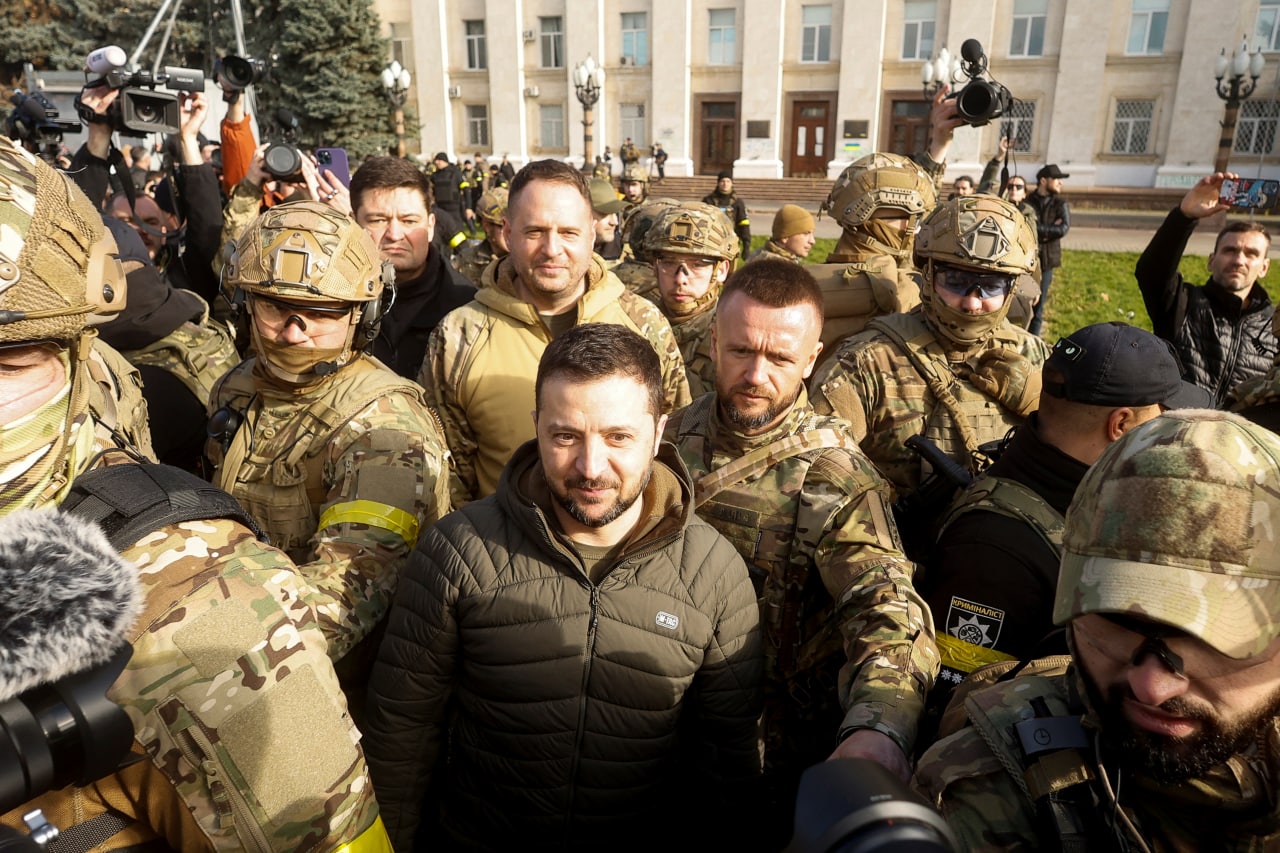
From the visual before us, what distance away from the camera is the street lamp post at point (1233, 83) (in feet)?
82.0

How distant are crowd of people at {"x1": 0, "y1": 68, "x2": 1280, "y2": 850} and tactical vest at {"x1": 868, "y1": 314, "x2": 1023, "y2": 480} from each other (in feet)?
0.06

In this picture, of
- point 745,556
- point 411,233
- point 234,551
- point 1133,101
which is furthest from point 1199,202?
point 1133,101

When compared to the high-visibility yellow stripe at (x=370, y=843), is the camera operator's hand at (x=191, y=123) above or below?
above

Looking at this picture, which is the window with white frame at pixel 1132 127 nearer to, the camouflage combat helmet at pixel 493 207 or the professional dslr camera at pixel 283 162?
the camouflage combat helmet at pixel 493 207

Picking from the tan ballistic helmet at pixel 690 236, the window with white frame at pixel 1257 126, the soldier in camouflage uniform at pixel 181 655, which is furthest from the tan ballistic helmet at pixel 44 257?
the window with white frame at pixel 1257 126

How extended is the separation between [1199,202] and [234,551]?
499 cm

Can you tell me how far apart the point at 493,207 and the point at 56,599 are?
6.52m

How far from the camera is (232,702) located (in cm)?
148

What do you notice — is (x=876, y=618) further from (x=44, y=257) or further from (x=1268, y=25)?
(x=1268, y=25)

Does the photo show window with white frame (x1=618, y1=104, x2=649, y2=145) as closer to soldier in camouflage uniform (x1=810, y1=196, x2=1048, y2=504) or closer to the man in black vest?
the man in black vest

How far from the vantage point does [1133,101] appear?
3238 cm

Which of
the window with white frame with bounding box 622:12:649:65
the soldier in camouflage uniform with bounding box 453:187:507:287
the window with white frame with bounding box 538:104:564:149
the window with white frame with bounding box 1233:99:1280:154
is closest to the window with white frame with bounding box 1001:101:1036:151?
the window with white frame with bounding box 1233:99:1280:154

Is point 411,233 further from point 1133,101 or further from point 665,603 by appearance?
point 1133,101

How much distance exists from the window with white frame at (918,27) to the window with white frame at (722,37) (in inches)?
272
